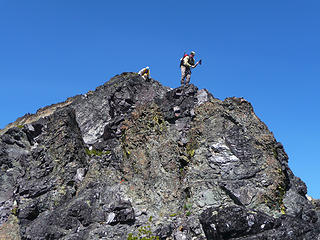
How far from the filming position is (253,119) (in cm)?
2494

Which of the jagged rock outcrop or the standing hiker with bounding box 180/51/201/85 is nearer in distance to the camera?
the jagged rock outcrop

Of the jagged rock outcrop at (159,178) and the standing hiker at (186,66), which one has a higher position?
the standing hiker at (186,66)

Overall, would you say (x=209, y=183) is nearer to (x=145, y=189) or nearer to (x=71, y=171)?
(x=145, y=189)

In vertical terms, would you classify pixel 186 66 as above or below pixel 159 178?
above

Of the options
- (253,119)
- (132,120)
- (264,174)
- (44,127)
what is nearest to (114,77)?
(44,127)

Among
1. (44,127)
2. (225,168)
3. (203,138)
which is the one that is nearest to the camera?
(225,168)

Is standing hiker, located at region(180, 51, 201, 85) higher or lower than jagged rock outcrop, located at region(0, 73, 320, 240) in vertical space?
higher

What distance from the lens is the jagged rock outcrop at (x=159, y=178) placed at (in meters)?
18.9

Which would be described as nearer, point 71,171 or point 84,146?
point 71,171

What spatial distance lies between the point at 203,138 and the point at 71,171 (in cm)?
1105

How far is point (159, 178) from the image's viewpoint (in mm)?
22125

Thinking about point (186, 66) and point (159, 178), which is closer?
point (159, 178)

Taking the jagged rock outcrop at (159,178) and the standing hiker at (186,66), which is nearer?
the jagged rock outcrop at (159,178)

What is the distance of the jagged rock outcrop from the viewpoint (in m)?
18.9
